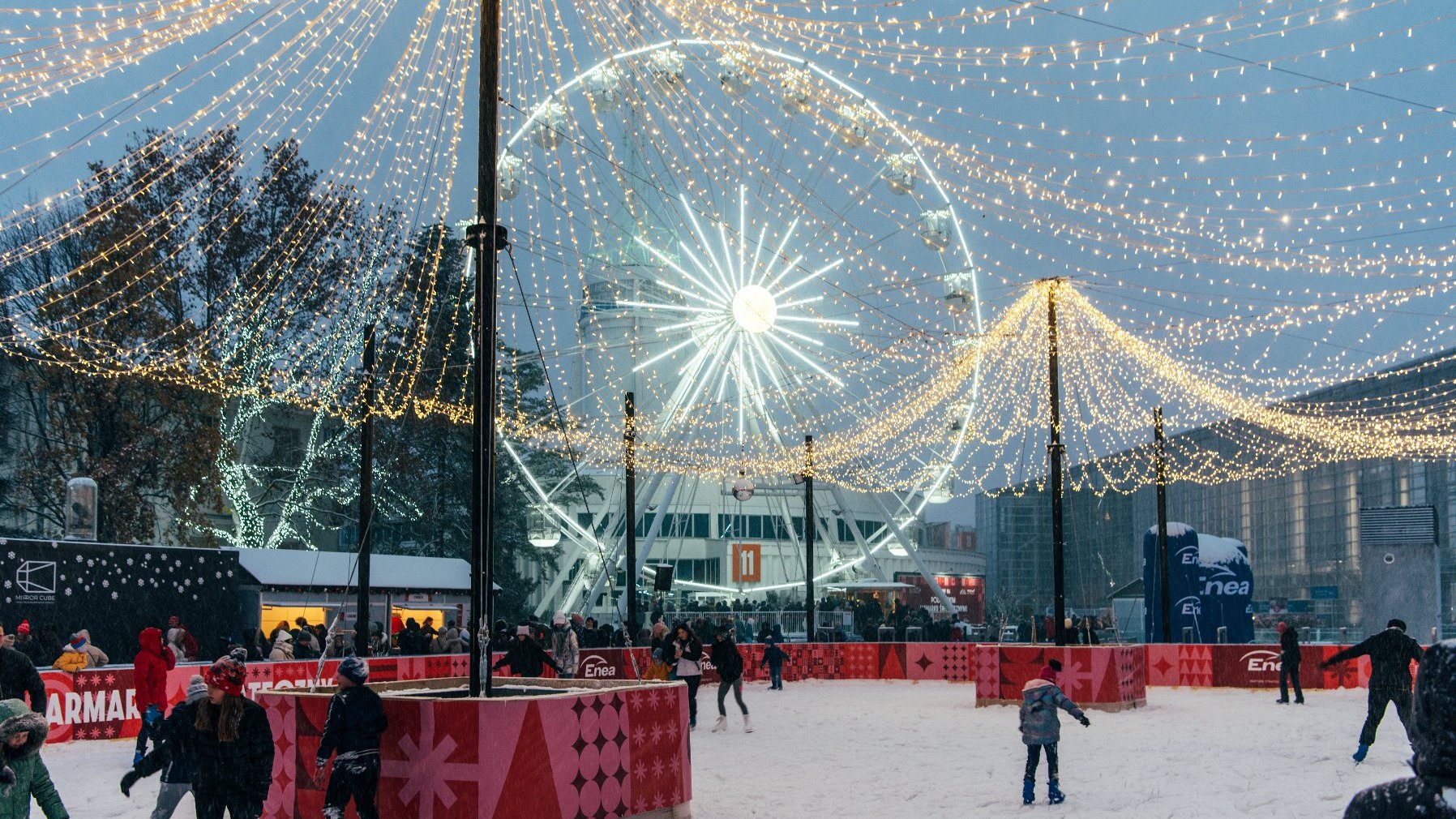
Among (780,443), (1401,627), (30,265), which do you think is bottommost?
(1401,627)

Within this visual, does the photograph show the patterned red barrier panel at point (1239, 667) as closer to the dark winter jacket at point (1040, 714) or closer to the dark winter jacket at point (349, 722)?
the dark winter jacket at point (1040, 714)

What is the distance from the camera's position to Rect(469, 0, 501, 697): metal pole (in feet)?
34.6

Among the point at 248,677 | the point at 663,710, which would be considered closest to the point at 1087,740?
the point at 663,710

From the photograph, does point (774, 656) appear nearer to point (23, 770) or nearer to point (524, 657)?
point (524, 657)

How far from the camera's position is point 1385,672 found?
14.3m

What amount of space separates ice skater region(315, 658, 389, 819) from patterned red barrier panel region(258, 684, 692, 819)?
654 mm

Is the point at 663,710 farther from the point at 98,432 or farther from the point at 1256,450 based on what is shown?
the point at 1256,450

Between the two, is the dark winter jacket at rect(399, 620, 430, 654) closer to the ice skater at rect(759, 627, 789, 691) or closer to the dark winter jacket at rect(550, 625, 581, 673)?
the dark winter jacket at rect(550, 625, 581, 673)

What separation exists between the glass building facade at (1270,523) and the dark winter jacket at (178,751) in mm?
31539

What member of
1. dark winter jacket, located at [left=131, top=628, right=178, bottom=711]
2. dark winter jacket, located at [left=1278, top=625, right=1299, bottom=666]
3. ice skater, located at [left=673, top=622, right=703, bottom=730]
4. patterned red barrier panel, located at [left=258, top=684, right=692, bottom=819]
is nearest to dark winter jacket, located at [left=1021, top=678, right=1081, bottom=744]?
patterned red barrier panel, located at [left=258, top=684, right=692, bottom=819]

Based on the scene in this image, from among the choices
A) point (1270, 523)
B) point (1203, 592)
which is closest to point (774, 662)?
point (1203, 592)

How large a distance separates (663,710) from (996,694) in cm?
1361

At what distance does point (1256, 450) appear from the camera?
7488cm

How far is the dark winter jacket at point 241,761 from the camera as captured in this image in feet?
26.0
